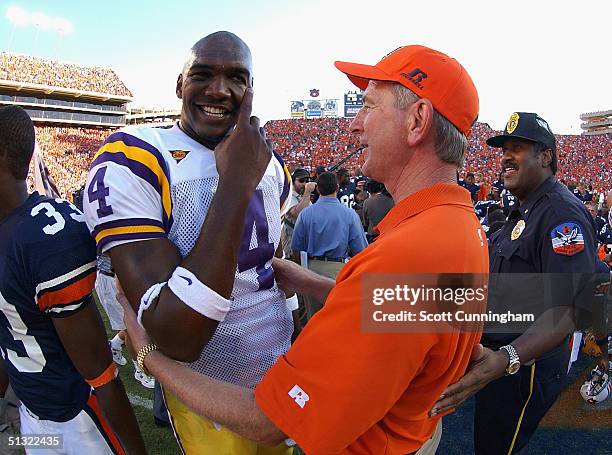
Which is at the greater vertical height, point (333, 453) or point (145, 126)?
point (145, 126)

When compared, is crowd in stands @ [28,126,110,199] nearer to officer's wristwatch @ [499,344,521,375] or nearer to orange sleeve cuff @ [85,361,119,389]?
orange sleeve cuff @ [85,361,119,389]

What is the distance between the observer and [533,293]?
231cm

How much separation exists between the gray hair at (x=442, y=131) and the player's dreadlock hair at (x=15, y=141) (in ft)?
4.50

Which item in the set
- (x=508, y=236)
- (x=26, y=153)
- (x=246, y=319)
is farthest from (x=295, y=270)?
(x=508, y=236)

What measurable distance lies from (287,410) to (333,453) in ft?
0.48

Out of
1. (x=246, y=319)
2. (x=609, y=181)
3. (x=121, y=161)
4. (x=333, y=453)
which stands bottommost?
(x=609, y=181)

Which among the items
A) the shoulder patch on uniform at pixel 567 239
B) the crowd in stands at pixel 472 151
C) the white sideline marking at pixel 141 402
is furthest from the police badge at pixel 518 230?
the crowd in stands at pixel 472 151

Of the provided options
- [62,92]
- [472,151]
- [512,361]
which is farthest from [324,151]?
[512,361]

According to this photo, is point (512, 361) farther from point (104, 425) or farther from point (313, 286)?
point (104, 425)

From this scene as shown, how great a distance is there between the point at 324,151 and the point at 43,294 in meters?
40.4

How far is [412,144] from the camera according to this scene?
1207mm

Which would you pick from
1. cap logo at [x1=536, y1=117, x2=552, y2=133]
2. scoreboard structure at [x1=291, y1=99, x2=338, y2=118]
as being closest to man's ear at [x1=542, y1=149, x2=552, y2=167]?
cap logo at [x1=536, y1=117, x2=552, y2=133]

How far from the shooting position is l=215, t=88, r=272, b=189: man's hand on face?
119 cm

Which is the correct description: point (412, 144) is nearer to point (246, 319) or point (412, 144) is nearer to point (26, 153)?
point (246, 319)
